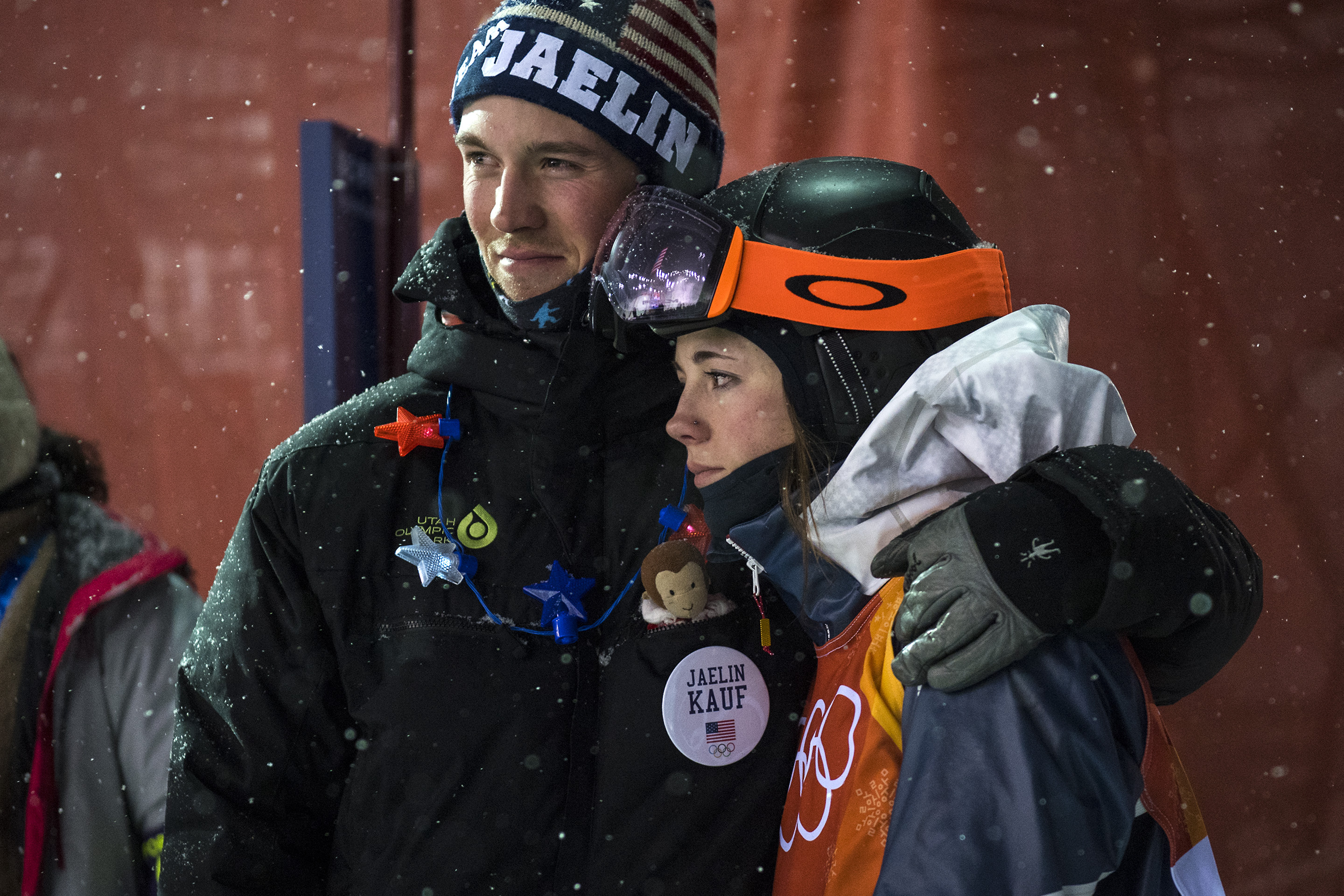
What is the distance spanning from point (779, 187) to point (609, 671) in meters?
0.80

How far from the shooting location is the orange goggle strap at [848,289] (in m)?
1.43

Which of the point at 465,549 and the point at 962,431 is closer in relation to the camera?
the point at 962,431

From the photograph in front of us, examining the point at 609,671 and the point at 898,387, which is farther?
the point at 609,671

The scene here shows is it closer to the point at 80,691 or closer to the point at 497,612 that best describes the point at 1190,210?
the point at 497,612

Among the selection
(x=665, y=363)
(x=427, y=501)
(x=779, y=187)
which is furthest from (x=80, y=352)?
(x=779, y=187)

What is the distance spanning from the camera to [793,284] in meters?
1.44

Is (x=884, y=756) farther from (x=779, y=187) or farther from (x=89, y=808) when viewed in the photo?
(x=89, y=808)

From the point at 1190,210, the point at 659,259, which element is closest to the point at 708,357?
the point at 659,259

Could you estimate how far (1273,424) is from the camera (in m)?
2.37

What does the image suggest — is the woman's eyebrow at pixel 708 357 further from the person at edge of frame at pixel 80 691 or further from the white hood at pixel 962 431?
the person at edge of frame at pixel 80 691

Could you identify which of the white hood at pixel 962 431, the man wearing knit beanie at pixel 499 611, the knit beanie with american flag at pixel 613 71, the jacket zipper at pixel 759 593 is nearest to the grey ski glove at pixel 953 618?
the white hood at pixel 962 431

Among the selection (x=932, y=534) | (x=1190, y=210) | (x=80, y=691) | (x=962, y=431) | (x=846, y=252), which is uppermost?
(x=1190, y=210)

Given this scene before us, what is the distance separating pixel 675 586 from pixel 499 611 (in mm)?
296

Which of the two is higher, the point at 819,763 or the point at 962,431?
the point at 962,431
